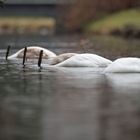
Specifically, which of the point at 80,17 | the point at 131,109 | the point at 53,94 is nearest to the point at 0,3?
the point at 53,94

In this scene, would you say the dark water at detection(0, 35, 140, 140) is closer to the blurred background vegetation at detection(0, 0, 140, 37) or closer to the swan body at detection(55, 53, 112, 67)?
the swan body at detection(55, 53, 112, 67)

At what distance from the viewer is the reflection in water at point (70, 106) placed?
11.4 meters

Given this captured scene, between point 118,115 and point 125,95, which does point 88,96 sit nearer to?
point 125,95

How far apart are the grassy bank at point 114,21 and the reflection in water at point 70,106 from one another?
6490 centimetres

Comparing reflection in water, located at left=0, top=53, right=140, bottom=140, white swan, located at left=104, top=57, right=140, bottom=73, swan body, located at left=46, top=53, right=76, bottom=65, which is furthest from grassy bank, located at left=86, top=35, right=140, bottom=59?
reflection in water, located at left=0, top=53, right=140, bottom=140

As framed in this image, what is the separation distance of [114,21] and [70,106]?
79.5 meters

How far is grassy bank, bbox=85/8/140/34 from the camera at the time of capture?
290ft

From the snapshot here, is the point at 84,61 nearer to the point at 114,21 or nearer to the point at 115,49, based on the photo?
the point at 115,49

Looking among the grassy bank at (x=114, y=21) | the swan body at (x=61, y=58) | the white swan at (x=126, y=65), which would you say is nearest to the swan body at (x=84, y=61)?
the swan body at (x=61, y=58)

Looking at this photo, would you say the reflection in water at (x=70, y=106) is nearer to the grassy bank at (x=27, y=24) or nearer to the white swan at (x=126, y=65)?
the white swan at (x=126, y=65)

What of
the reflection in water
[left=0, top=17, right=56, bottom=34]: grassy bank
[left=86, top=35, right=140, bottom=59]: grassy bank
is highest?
[left=0, top=17, right=56, bottom=34]: grassy bank

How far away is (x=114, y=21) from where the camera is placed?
93.3 m

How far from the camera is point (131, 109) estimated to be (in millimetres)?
13852

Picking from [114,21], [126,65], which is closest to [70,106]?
[126,65]
